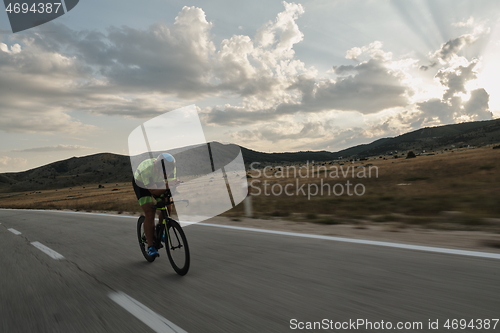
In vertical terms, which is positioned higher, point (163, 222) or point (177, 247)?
point (163, 222)

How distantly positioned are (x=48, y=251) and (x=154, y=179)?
4.23 metres

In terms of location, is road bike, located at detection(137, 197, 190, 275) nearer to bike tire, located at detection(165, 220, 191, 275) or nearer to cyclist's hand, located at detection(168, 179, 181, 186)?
bike tire, located at detection(165, 220, 191, 275)

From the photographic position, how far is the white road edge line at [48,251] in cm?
654

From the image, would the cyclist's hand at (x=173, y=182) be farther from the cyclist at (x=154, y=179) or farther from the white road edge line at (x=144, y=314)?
the white road edge line at (x=144, y=314)

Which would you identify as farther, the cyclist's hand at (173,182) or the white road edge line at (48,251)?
the white road edge line at (48,251)

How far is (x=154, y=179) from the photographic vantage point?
15.7 ft

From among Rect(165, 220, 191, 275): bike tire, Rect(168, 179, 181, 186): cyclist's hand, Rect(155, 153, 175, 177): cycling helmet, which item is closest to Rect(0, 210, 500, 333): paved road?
Rect(165, 220, 191, 275): bike tire

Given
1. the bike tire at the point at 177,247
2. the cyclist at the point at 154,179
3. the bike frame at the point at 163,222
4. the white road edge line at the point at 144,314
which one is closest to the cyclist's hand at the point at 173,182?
the cyclist at the point at 154,179

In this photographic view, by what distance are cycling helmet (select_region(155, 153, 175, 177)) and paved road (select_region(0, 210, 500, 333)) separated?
153 centimetres

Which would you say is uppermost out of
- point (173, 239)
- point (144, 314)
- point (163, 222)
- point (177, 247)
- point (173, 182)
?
point (173, 182)

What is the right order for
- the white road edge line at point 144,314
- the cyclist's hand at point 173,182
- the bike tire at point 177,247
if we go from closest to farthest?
the white road edge line at point 144,314
the bike tire at point 177,247
the cyclist's hand at point 173,182

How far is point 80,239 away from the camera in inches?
337

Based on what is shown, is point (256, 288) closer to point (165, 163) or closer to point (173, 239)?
point (173, 239)

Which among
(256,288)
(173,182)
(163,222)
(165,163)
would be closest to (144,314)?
(256,288)
